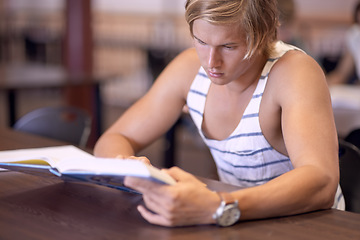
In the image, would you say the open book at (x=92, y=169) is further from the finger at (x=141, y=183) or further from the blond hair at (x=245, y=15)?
the blond hair at (x=245, y=15)

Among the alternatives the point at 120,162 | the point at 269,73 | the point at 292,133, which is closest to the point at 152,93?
the point at 269,73

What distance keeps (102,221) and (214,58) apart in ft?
1.55

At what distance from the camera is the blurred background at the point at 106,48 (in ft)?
12.6

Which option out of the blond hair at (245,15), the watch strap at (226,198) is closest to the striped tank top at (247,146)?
the blond hair at (245,15)

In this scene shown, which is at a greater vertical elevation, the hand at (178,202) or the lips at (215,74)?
the lips at (215,74)

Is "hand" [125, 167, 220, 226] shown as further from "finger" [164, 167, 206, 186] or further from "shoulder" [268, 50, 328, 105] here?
"shoulder" [268, 50, 328, 105]

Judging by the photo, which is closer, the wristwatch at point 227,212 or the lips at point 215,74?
the wristwatch at point 227,212

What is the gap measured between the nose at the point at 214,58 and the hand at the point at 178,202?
1.12 feet

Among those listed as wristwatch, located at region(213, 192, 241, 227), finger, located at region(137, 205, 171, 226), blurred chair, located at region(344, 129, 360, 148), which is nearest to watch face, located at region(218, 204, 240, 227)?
wristwatch, located at region(213, 192, 241, 227)

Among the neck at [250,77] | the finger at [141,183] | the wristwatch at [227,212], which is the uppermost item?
the neck at [250,77]

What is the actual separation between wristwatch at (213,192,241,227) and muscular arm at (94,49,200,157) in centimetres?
62

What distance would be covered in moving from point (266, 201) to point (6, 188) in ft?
Result: 2.07

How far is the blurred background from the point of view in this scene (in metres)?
3.85

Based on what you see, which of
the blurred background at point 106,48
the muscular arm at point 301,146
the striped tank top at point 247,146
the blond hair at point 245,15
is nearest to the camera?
the muscular arm at point 301,146
